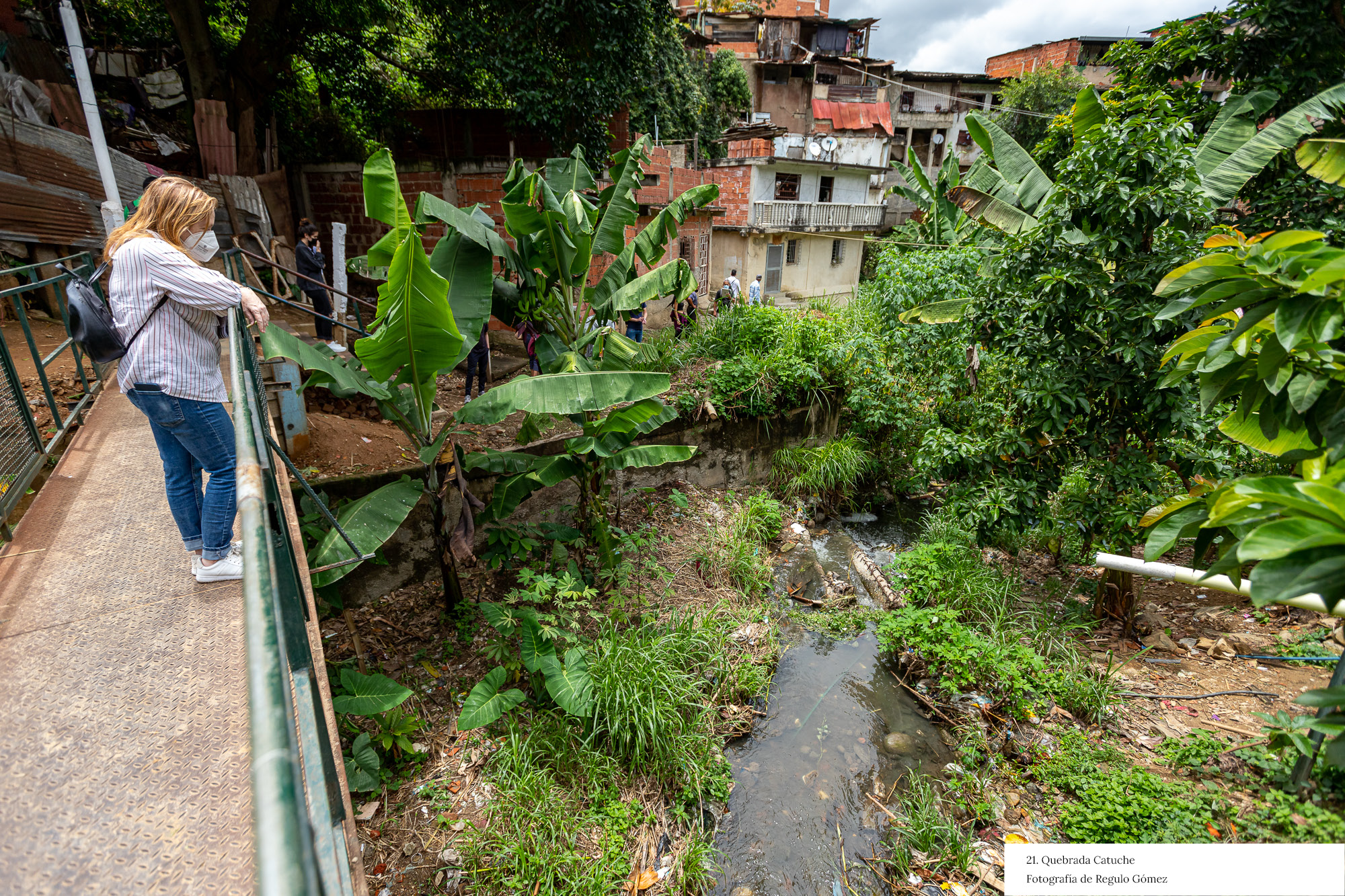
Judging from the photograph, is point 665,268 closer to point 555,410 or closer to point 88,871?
point 555,410

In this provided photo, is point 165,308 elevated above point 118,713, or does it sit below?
above

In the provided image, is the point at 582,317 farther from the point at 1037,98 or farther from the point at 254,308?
the point at 1037,98

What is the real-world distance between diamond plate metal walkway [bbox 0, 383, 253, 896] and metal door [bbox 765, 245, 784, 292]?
17.7m

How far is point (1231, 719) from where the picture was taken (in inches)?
155

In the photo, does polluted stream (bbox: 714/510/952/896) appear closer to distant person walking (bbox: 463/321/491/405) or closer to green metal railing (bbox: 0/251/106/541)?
green metal railing (bbox: 0/251/106/541)

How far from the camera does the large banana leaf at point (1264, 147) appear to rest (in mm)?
4309

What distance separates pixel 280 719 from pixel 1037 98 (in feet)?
81.9

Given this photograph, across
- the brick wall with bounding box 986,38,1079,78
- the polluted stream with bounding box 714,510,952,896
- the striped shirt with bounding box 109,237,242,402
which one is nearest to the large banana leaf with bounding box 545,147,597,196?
the striped shirt with bounding box 109,237,242,402

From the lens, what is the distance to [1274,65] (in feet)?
15.5

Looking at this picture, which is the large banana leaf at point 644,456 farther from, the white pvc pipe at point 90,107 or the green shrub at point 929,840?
the white pvc pipe at point 90,107

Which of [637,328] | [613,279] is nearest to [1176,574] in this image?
[613,279]

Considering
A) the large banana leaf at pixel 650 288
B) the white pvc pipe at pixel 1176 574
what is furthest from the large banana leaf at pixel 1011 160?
the white pvc pipe at pixel 1176 574

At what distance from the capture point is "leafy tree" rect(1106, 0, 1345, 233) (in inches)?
177
